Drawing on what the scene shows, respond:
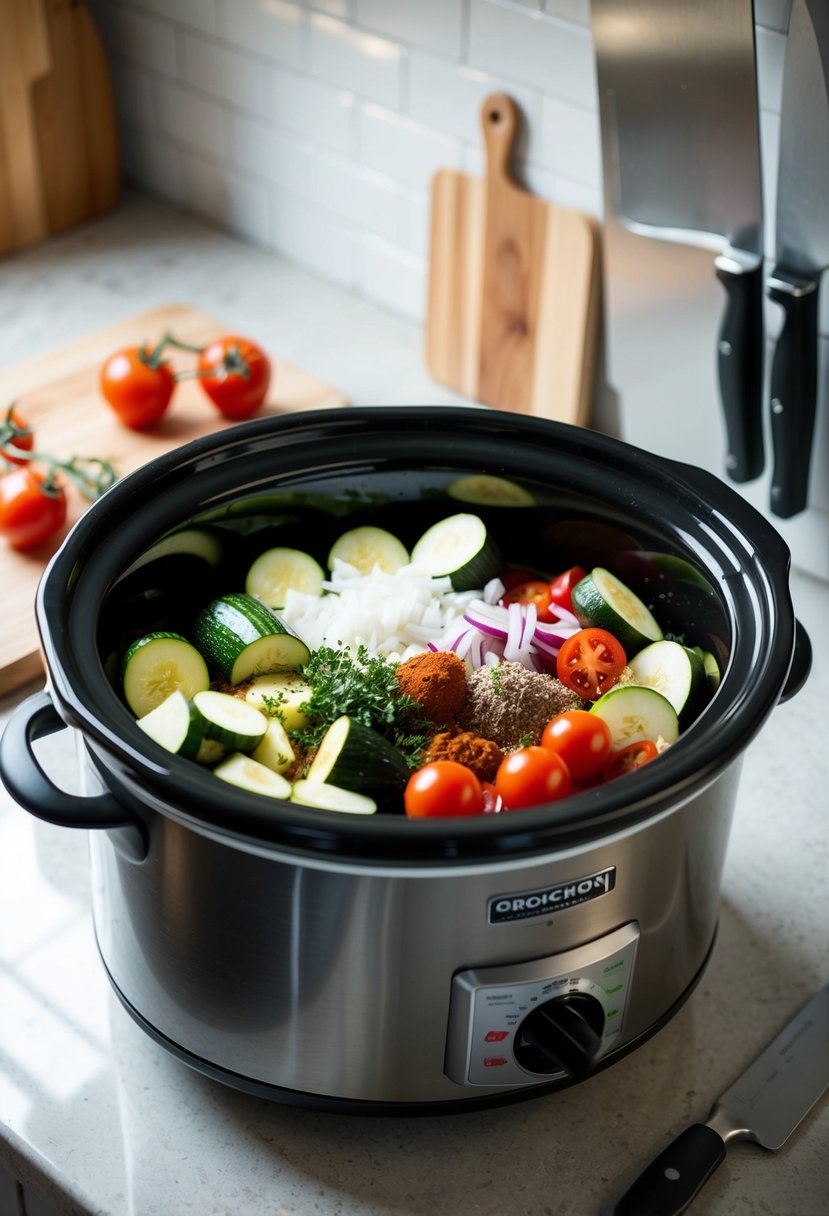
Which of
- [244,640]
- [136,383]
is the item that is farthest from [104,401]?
[244,640]

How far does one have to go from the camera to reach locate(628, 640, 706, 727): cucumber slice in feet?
3.34

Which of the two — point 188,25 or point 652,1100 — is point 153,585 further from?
point 188,25

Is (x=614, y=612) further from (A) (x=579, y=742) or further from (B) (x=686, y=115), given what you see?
(B) (x=686, y=115)

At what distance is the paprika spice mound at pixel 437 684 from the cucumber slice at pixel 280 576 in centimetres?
16

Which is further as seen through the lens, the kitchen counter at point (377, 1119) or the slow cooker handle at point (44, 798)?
the kitchen counter at point (377, 1119)

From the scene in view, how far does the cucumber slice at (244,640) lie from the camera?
105 centimetres

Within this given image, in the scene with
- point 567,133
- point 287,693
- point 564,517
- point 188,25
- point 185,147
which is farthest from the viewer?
point 185,147

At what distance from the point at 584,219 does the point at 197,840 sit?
1.00 meters

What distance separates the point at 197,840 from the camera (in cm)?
81

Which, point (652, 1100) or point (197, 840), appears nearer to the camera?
point (197, 840)

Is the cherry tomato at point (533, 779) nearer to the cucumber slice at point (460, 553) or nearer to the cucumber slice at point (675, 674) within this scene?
the cucumber slice at point (675, 674)

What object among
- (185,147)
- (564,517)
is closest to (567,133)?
(564,517)

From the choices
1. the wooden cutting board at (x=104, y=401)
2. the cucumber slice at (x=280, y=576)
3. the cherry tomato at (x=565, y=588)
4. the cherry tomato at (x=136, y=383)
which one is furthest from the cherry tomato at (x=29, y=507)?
the cherry tomato at (x=565, y=588)

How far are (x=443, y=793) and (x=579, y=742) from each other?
12 centimetres
